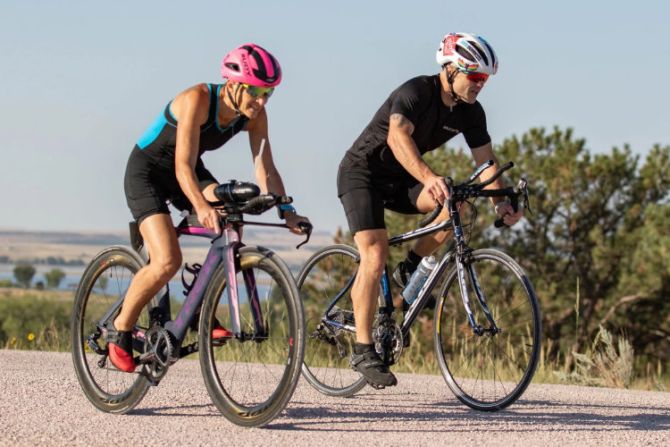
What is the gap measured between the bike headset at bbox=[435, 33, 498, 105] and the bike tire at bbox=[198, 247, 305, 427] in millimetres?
1872

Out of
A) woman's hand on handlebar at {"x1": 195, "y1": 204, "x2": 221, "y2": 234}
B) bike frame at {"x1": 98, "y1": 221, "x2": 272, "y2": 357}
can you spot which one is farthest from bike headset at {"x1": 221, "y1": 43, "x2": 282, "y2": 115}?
bike frame at {"x1": 98, "y1": 221, "x2": 272, "y2": 357}

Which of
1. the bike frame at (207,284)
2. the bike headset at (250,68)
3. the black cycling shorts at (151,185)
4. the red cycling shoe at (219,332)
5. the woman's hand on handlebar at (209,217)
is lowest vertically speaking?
the red cycling shoe at (219,332)

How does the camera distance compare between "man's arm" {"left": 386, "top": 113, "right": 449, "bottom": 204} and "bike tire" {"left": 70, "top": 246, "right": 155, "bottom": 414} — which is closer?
"bike tire" {"left": 70, "top": 246, "right": 155, "bottom": 414}

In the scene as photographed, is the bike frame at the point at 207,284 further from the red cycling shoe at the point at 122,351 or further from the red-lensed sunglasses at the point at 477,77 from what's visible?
the red-lensed sunglasses at the point at 477,77

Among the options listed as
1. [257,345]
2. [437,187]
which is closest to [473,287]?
[437,187]

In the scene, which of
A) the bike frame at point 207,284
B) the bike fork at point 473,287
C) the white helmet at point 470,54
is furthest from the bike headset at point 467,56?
the bike frame at point 207,284

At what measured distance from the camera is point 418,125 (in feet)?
23.6

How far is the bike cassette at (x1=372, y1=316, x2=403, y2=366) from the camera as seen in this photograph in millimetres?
7230

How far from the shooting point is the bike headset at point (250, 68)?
19.7 feet

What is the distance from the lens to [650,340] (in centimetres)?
3975

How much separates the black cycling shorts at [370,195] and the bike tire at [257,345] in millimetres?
1105

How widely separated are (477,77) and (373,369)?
71.9 inches

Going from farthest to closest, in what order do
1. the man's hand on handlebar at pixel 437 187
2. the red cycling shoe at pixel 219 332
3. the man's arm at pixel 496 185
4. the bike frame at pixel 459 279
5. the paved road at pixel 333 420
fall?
the man's arm at pixel 496 185 < the bike frame at pixel 459 279 < the man's hand on handlebar at pixel 437 187 < the red cycling shoe at pixel 219 332 < the paved road at pixel 333 420

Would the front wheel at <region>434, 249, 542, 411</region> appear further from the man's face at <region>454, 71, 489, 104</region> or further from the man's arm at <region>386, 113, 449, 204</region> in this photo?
the man's face at <region>454, 71, 489, 104</region>
